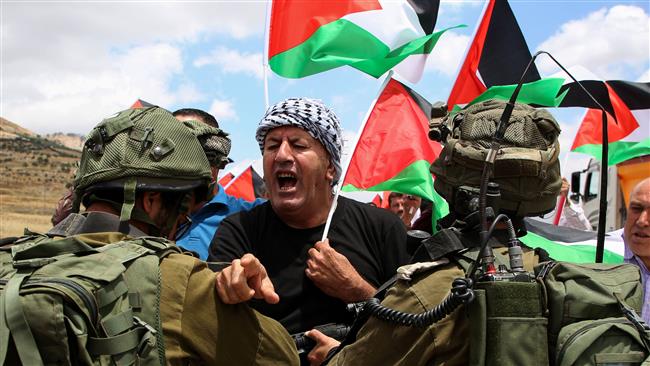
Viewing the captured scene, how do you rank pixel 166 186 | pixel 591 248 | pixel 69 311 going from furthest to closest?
pixel 591 248
pixel 166 186
pixel 69 311

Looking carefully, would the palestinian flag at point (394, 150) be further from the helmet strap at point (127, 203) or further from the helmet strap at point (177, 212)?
the helmet strap at point (127, 203)

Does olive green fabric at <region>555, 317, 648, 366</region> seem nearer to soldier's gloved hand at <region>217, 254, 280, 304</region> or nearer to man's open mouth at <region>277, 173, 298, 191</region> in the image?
soldier's gloved hand at <region>217, 254, 280, 304</region>

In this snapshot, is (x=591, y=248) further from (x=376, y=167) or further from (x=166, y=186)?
(x=166, y=186)

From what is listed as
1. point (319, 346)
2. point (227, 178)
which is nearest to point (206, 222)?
point (319, 346)

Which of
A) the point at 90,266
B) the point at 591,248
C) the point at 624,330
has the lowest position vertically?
the point at 591,248

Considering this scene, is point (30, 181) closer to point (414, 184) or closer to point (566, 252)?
point (414, 184)

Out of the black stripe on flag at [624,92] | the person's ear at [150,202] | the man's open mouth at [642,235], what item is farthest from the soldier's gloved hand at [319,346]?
the black stripe on flag at [624,92]

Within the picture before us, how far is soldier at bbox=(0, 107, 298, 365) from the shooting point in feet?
6.14

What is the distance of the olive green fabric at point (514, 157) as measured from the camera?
7.45 ft

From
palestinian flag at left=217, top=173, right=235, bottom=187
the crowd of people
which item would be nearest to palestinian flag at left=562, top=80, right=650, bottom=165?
the crowd of people

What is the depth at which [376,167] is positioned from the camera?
558 centimetres

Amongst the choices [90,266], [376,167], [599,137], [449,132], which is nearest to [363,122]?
[376,167]

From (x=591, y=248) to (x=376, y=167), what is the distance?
6.97ft

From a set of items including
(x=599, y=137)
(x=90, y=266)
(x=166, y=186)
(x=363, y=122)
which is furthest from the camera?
(x=599, y=137)
